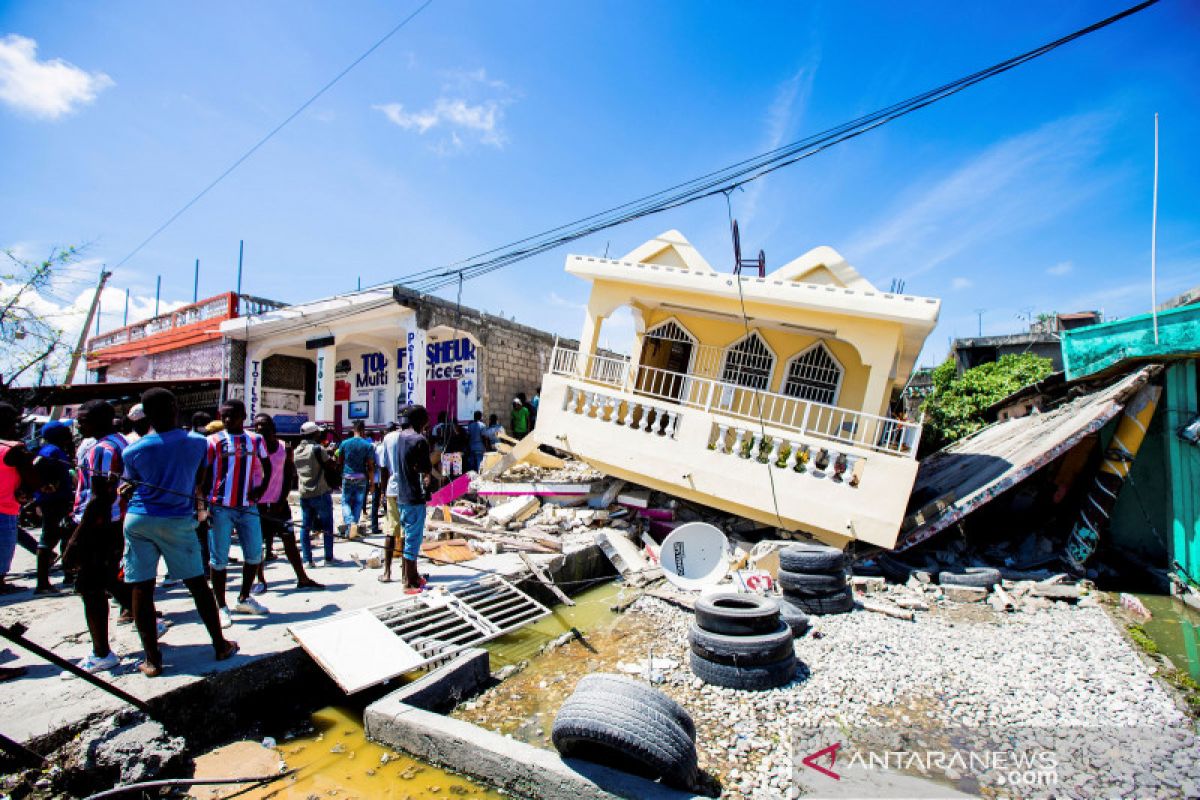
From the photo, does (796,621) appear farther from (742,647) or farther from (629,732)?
(629,732)

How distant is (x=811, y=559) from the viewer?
20.9 feet

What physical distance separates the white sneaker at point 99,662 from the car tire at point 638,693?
305 centimetres

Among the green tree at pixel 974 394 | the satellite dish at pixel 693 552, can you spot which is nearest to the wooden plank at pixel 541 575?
the satellite dish at pixel 693 552

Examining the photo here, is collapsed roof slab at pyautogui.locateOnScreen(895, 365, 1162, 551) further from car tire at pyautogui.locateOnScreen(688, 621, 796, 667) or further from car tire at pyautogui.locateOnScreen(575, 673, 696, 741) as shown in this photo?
car tire at pyautogui.locateOnScreen(575, 673, 696, 741)

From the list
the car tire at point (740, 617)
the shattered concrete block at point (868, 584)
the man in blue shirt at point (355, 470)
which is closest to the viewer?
the car tire at point (740, 617)

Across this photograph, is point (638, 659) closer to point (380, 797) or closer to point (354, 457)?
point (380, 797)

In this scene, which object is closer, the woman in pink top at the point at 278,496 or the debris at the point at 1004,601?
the woman in pink top at the point at 278,496

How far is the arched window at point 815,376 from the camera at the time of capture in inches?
439

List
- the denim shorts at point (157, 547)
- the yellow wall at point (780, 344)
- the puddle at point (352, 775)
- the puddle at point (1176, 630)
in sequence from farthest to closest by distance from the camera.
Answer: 1. the yellow wall at point (780, 344)
2. the puddle at point (1176, 630)
3. the denim shorts at point (157, 547)
4. the puddle at point (352, 775)

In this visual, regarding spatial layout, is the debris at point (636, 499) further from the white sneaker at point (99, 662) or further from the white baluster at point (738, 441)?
the white sneaker at point (99, 662)

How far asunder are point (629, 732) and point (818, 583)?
4123 millimetres

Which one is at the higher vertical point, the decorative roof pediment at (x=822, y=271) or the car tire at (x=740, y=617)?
the decorative roof pediment at (x=822, y=271)

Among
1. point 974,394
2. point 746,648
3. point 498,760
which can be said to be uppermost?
point 974,394

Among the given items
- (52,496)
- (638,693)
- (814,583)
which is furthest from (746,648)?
(52,496)
